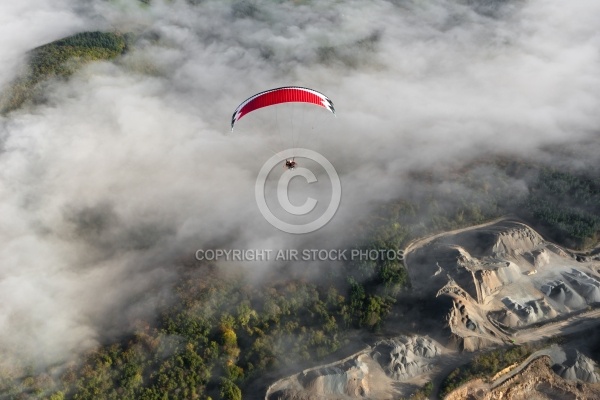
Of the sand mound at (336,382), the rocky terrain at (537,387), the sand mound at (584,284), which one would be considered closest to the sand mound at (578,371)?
the rocky terrain at (537,387)

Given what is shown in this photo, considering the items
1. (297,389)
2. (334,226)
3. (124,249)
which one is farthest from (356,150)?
(297,389)

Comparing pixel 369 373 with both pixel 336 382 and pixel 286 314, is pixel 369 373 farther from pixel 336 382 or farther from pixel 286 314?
pixel 286 314

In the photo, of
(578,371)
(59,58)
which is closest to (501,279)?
(578,371)

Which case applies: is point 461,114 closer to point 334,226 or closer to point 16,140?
point 334,226

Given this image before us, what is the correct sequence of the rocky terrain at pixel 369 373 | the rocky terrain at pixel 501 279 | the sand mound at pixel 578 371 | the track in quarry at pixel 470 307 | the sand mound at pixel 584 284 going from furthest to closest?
the sand mound at pixel 584 284 < the rocky terrain at pixel 501 279 < the sand mound at pixel 578 371 < the track in quarry at pixel 470 307 < the rocky terrain at pixel 369 373

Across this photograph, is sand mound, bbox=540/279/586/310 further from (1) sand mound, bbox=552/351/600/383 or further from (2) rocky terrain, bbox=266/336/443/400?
(2) rocky terrain, bbox=266/336/443/400

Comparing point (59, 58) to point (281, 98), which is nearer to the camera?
point (281, 98)

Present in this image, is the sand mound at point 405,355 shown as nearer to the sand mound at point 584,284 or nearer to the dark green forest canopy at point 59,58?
the sand mound at point 584,284
